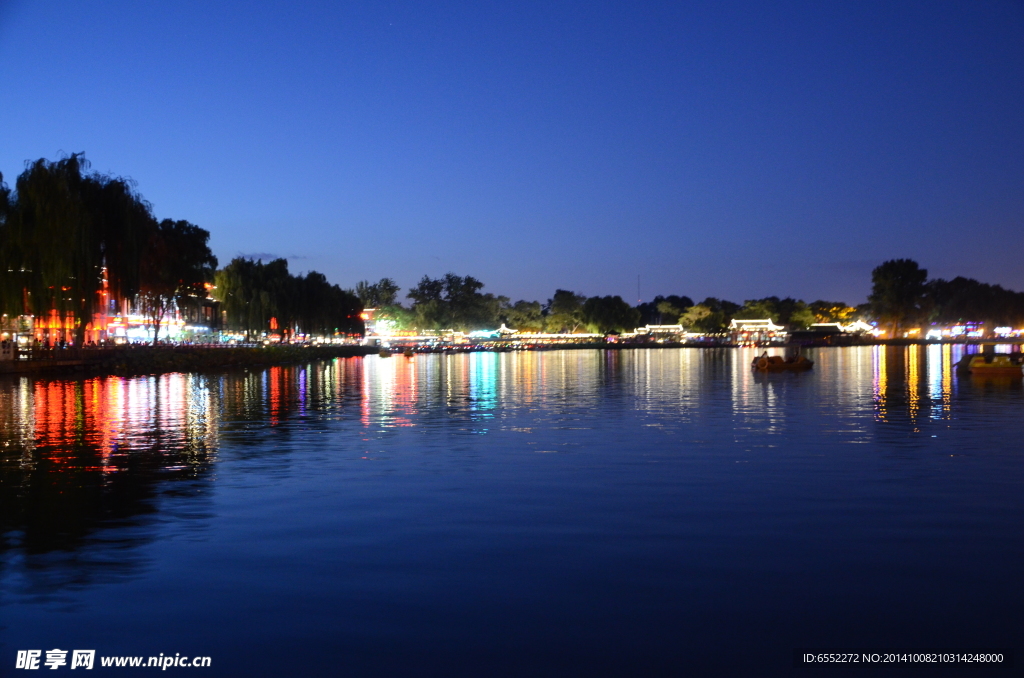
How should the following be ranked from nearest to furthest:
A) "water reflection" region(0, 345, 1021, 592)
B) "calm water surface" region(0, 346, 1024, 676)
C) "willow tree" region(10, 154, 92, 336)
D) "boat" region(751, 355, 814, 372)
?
"calm water surface" region(0, 346, 1024, 676) → "water reflection" region(0, 345, 1021, 592) → "willow tree" region(10, 154, 92, 336) → "boat" region(751, 355, 814, 372)

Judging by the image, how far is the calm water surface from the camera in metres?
7.02

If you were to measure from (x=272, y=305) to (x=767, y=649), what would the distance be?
292ft

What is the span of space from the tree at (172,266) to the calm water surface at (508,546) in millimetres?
40983

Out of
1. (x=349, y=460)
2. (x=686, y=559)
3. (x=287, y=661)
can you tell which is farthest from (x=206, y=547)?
(x=349, y=460)

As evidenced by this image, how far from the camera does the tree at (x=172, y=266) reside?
6300 centimetres

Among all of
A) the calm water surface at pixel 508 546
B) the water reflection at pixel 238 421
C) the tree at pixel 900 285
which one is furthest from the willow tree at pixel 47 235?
the tree at pixel 900 285

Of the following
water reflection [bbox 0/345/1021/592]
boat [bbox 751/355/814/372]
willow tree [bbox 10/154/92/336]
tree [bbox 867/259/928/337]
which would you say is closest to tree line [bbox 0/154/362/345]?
willow tree [bbox 10/154/92/336]

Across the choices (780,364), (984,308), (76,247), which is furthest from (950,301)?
(76,247)

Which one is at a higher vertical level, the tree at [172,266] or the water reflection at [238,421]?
the tree at [172,266]

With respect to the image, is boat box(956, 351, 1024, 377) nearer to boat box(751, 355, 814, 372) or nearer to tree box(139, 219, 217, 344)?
boat box(751, 355, 814, 372)

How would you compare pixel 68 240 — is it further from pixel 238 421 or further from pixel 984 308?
pixel 984 308

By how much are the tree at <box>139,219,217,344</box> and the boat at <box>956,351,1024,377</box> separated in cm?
4438

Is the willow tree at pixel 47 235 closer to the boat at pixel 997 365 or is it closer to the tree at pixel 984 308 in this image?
the boat at pixel 997 365

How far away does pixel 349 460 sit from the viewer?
17.4 m
